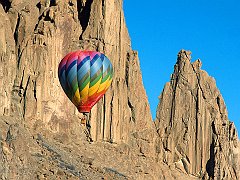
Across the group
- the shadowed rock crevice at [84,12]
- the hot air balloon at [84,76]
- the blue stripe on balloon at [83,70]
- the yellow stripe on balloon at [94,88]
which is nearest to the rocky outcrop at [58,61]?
the shadowed rock crevice at [84,12]

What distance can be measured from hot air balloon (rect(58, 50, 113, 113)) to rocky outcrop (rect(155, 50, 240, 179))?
146ft

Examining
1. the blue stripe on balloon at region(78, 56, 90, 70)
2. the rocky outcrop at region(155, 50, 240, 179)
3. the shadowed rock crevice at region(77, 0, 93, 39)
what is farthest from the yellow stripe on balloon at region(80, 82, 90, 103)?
the rocky outcrop at region(155, 50, 240, 179)

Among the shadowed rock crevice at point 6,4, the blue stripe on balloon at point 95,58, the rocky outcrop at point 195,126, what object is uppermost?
the shadowed rock crevice at point 6,4

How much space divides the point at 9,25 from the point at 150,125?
2561 cm

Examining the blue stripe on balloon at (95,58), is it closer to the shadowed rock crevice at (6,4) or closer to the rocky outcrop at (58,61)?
the rocky outcrop at (58,61)

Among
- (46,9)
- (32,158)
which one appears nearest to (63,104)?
(46,9)

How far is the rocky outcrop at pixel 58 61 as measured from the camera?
120812 mm

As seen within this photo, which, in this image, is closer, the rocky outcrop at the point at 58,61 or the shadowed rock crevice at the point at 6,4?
the rocky outcrop at the point at 58,61

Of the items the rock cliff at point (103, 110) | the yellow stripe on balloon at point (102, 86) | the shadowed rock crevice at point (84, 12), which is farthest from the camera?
the shadowed rock crevice at point (84, 12)

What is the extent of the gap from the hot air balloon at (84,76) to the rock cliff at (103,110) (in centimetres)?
1039

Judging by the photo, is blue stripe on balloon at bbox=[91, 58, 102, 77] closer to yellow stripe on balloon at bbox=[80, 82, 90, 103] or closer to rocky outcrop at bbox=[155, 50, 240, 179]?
yellow stripe on balloon at bbox=[80, 82, 90, 103]

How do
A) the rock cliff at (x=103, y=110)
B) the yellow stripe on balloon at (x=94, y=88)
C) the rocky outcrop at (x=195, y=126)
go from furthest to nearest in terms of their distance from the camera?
the rocky outcrop at (x=195, y=126)
the rock cliff at (x=103, y=110)
the yellow stripe on balloon at (x=94, y=88)

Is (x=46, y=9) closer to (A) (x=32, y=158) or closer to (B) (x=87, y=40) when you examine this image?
(B) (x=87, y=40)

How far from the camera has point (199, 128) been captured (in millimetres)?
147750
